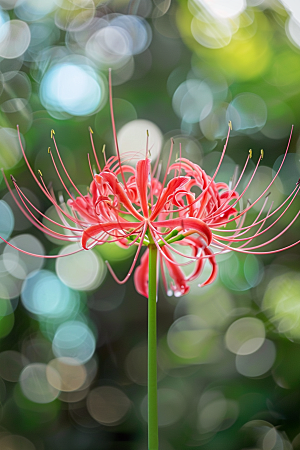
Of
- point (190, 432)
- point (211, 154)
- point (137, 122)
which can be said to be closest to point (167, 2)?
point (137, 122)

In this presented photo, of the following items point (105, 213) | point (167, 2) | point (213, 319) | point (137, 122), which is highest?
point (167, 2)

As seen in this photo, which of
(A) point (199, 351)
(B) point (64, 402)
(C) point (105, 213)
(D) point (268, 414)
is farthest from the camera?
(B) point (64, 402)

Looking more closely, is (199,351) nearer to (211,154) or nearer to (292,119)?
(211,154)

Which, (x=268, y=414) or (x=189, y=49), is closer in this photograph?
(x=268, y=414)

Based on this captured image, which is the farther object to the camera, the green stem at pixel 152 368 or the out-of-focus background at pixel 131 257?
the out-of-focus background at pixel 131 257

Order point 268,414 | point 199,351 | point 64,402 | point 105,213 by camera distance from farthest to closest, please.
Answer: point 64,402
point 199,351
point 268,414
point 105,213

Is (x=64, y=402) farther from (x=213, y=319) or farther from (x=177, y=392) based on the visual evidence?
(x=213, y=319)

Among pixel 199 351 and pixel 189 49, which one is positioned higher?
pixel 189 49

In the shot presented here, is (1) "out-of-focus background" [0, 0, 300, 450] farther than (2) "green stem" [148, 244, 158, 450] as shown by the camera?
Yes
